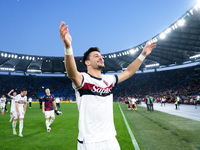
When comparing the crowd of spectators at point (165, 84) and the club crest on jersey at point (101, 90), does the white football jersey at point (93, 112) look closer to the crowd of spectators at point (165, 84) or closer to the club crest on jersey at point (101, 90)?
the club crest on jersey at point (101, 90)

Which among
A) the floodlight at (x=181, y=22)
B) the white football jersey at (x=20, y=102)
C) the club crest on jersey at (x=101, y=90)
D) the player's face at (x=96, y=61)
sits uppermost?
the floodlight at (x=181, y=22)

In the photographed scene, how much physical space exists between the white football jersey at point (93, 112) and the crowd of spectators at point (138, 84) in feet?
133

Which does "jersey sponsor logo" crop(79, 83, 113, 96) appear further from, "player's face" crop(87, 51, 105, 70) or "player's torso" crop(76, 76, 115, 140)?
"player's face" crop(87, 51, 105, 70)

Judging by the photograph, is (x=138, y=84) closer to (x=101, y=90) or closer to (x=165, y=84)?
(x=165, y=84)

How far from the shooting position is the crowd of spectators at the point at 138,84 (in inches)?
1730

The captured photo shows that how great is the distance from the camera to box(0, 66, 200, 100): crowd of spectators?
43.9m

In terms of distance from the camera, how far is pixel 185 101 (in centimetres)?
3212

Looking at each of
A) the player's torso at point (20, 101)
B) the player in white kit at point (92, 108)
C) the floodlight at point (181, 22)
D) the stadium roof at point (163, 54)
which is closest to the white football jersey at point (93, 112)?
the player in white kit at point (92, 108)

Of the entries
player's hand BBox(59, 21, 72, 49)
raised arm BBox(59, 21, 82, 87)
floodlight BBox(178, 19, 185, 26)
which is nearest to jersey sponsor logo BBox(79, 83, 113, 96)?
raised arm BBox(59, 21, 82, 87)

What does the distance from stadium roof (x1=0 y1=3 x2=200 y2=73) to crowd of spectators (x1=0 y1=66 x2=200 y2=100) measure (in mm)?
4187

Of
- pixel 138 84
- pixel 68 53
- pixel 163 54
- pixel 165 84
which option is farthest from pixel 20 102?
pixel 138 84

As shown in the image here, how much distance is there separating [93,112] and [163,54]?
4257 centimetres

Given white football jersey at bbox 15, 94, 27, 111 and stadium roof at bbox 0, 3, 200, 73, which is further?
stadium roof at bbox 0, 3, 200, 73

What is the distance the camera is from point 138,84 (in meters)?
58.4
